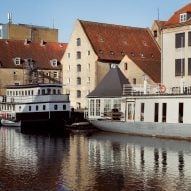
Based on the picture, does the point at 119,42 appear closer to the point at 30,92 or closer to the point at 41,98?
the point at 30,92

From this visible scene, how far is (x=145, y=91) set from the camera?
57.8 m

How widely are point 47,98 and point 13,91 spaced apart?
311 inches

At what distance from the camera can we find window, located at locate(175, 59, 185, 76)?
62.1 meters

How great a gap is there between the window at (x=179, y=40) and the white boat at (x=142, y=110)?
5438 millimetres

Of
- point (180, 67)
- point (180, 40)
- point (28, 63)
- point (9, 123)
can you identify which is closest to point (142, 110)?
point (180, 67)

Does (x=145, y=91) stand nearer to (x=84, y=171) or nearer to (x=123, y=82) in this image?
(x=123, y=82)

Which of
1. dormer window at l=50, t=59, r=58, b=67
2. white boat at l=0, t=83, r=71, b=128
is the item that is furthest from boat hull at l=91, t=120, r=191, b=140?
dormer window at l=50, t=59, r=58, b=67

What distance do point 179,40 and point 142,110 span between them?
11.1 m

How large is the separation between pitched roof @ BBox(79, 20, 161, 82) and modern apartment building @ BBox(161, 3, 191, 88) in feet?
70.1

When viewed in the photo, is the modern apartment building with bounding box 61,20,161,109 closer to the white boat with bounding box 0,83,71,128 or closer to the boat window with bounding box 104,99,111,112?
the white boat with bounding box 0,83,71,128

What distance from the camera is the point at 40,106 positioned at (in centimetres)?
7144

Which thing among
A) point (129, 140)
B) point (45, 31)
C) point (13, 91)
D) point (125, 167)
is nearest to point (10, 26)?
point (45, 31)

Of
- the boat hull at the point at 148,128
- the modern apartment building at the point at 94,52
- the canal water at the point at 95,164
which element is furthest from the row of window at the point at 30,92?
the canal water at the point at 95,164

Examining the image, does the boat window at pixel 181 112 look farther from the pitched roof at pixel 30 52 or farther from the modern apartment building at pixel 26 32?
the modern apartment building at pixel 26 32
